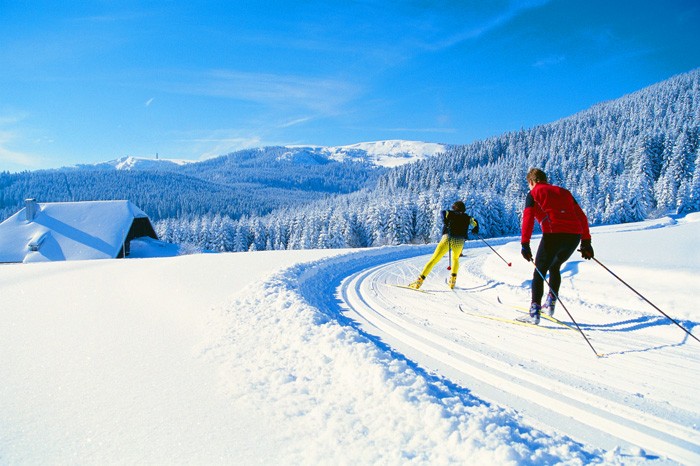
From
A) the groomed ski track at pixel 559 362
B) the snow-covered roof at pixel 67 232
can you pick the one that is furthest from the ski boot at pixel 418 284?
the snow-covered roof at pixel 67 232

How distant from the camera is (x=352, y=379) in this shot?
3.29 meters

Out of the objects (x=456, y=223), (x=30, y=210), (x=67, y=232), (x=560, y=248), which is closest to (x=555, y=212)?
(x=560, y=248)

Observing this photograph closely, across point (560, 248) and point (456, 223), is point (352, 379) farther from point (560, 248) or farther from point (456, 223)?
point (456, 223)

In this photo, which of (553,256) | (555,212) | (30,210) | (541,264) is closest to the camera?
(555,212)

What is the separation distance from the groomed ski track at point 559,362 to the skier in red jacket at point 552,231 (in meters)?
0.67

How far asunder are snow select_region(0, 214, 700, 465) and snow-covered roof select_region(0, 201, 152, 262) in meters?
28.9

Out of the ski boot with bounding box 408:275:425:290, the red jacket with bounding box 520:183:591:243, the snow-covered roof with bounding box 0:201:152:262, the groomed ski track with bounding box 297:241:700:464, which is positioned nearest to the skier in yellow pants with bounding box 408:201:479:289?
the ski boot with bounding box 408:275:425:290

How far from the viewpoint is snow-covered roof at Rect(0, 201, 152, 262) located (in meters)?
30.6

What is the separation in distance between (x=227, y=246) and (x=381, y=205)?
34506 mm

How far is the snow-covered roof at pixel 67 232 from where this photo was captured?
100 ft

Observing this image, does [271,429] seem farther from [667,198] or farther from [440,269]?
[667,198]

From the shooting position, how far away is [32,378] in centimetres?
329

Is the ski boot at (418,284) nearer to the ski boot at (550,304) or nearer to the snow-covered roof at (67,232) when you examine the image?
the ski boot at (550,304)

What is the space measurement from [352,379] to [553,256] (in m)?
3.83
